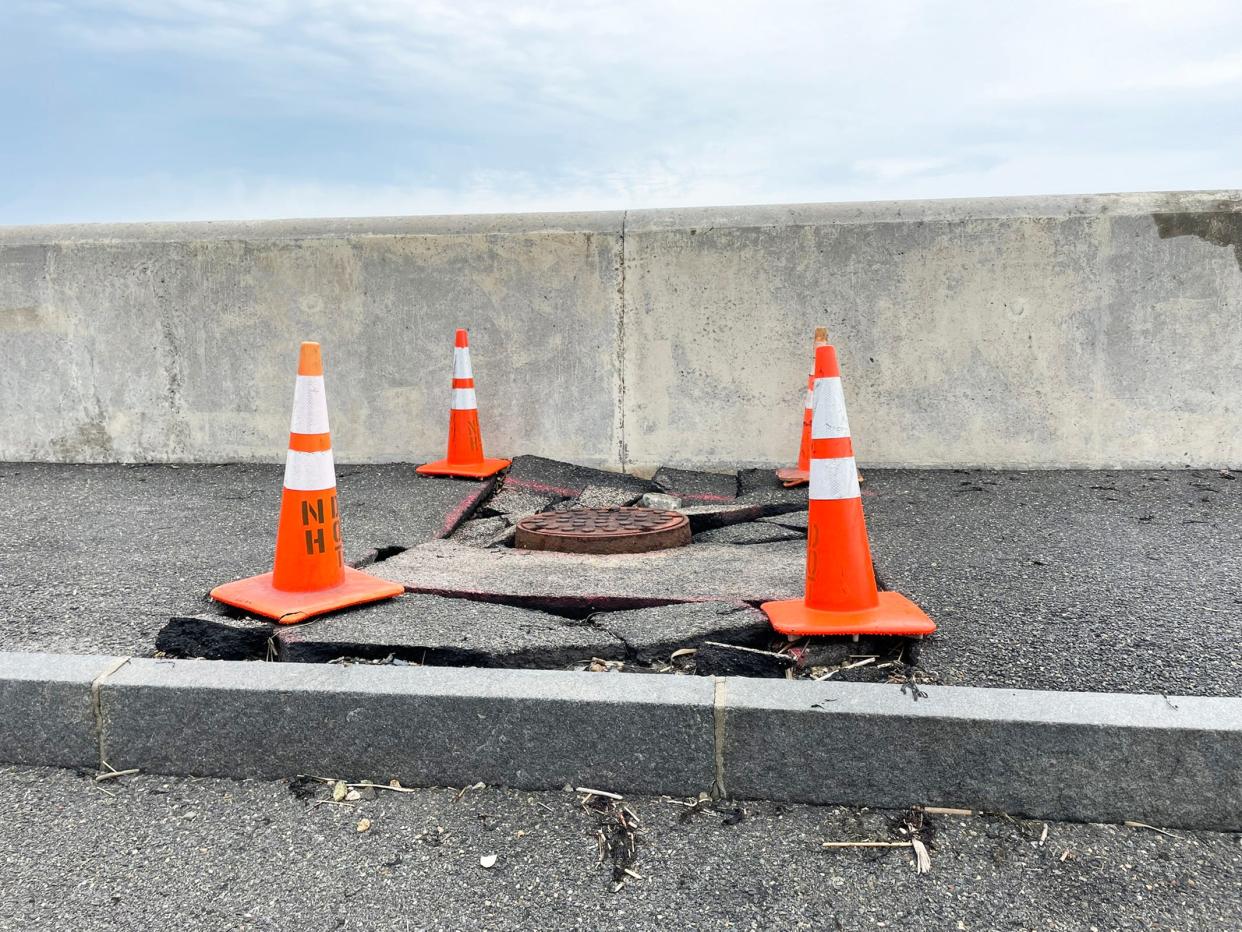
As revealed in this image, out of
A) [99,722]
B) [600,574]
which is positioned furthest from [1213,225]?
[99,722]

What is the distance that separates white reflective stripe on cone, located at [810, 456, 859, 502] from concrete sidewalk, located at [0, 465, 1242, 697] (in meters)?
0.53

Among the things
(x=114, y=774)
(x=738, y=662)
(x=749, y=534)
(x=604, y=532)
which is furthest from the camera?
(x=749, y=534)

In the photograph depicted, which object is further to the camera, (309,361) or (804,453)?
(804,453)

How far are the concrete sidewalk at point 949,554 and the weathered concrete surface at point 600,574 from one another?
0.33m

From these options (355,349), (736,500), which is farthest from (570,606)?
(355,349)

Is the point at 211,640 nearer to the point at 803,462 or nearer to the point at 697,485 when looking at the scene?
the point at 697,485

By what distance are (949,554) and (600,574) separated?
1529 millimetres

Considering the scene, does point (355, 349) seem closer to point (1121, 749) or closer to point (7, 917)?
point (7, 917)

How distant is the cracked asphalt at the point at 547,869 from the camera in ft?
6.19

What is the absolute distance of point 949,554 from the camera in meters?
4.08

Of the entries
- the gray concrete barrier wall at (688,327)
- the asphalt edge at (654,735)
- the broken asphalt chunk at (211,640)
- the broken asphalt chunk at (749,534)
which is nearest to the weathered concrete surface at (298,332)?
the gray concrete barrier wall at (688,327)

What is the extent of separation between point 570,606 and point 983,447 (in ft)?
12.6

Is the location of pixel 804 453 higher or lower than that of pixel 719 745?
higher

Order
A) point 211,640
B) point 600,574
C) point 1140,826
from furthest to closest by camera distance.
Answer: point 600,574 → point 211,640 → point 1140,826
